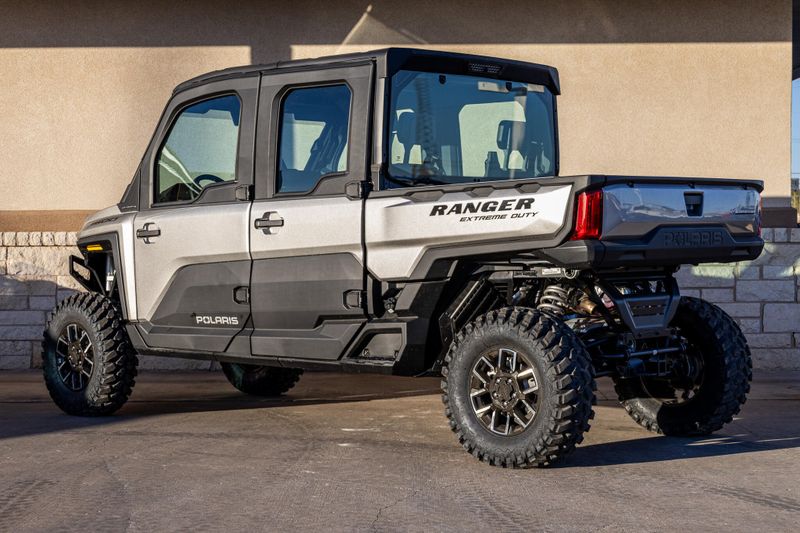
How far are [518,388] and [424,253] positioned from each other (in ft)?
3.01

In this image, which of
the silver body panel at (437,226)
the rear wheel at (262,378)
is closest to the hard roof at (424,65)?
the silver body panel at (437,226)

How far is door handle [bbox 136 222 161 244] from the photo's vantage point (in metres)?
8.00

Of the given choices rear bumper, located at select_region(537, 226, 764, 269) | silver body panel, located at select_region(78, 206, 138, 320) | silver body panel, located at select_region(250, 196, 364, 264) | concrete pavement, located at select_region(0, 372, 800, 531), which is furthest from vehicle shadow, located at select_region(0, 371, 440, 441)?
rear bumper, located at select_region(537, 226, 764, 269)

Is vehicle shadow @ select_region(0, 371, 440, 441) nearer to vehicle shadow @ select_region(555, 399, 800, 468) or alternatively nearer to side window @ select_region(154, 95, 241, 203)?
side window @ select_region(154, 95, 241, 203)

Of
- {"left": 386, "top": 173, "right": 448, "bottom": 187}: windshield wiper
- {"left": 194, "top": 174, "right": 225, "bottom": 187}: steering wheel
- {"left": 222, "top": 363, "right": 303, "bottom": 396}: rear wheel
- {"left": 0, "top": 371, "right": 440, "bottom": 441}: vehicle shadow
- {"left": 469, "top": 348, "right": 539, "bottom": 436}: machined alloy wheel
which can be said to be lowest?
{"left": 0, "top": 371, "right": 440, "bottom": 441}: vehicle shadow

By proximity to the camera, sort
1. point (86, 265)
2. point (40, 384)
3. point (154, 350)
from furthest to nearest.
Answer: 1. point (40, 384)
2. point (86, 265)
3. point (154, 350)

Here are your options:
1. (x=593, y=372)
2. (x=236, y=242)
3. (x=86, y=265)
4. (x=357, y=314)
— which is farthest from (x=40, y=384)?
(x=593, y=372)

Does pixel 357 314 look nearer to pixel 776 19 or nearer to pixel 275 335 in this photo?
pixel 275 335

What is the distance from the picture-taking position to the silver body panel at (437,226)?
19.8ft

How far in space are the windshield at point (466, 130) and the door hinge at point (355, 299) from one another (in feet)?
2.10

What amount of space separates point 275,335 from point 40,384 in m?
4.06

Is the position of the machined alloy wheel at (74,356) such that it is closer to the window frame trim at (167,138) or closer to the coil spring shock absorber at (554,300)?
the window frame trim at (167,138)

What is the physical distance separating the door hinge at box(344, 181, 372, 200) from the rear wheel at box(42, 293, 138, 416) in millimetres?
2365

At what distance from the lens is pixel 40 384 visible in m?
10.6
